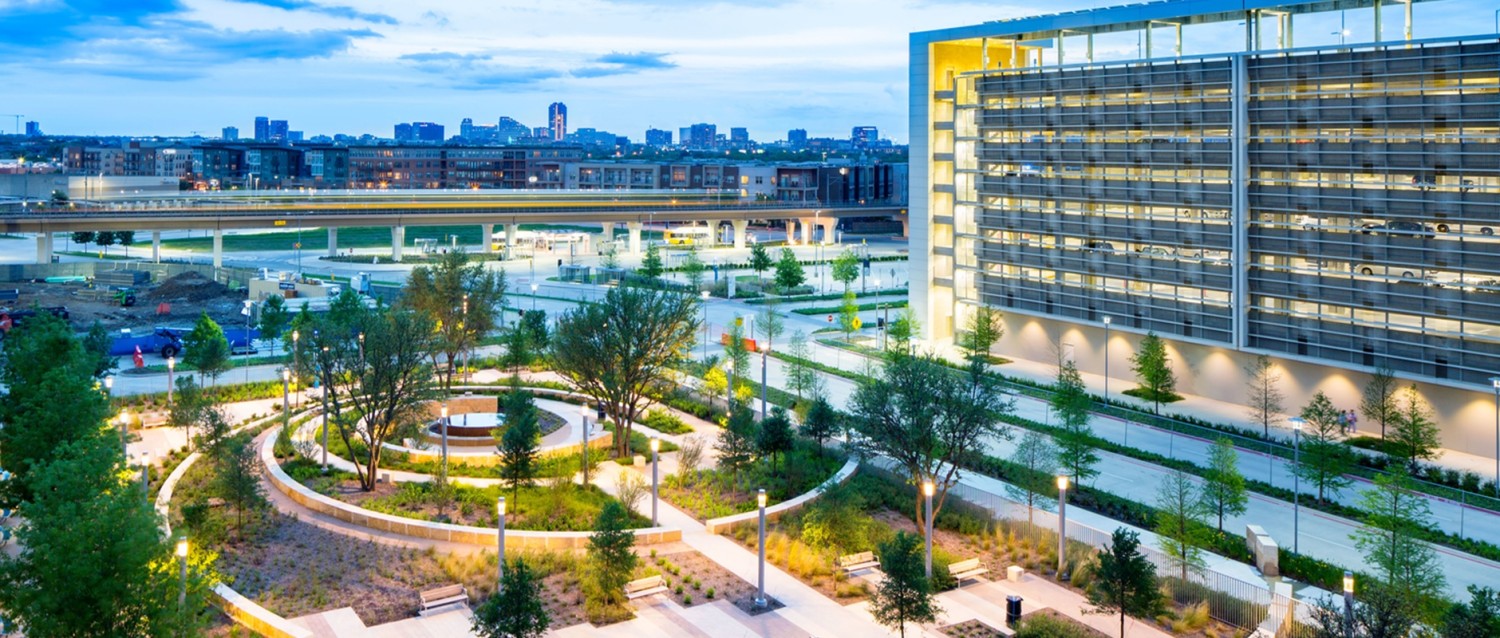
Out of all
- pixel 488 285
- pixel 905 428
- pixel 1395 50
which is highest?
pixel 1395 50

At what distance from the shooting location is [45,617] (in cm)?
1917

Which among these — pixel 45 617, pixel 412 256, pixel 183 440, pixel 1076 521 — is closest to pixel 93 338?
pixel 183 440

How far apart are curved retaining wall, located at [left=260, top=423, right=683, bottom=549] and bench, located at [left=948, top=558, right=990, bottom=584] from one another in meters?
7.10

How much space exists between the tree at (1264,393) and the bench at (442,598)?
2994cm

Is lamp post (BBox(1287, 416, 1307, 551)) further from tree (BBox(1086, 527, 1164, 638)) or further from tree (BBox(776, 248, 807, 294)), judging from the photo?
tree (BBox(776, 248, 807, 294))

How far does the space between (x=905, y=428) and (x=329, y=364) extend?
57.6ft

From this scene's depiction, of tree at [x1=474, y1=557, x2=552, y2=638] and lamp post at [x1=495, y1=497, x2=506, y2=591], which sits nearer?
tree at [x1=474, y1=557, x2=552, y2=638]

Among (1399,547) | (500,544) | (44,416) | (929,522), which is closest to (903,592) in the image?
(929,522)

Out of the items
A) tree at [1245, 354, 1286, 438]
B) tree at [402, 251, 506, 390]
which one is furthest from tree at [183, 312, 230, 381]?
tree at [1245, 354, 1286, 438]

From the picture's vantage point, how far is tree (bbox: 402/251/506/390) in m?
53.5

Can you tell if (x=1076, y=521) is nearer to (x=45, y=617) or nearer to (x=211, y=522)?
(x=211, y=522)

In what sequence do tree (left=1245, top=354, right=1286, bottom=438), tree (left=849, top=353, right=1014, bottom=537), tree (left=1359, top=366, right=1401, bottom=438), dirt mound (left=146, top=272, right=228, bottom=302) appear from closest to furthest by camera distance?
tree (left=849, top=353, right=1014, bottom=537)
tree (left=1359, top=366, right=1401, bottom=438)
tree (left=1245, top=354, right=1286, bottom=438)
dirt mound (left=146, top=272, right=228, bottom=302)

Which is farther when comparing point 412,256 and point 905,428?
point 412,256

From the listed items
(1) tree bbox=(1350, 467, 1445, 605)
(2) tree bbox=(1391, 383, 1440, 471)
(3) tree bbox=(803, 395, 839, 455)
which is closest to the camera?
(1) tree bbox=(1350, 467, 1445, 605)
